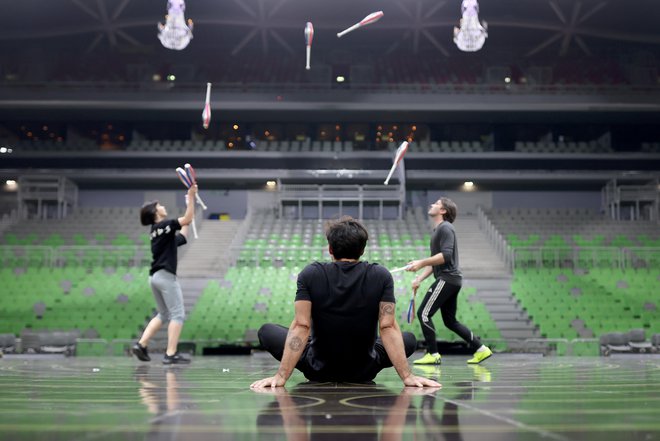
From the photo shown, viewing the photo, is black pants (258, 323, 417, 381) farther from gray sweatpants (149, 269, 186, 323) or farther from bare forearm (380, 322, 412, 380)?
gray sweatpants (149, 269, 186, 323)

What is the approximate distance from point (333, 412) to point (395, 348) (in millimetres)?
1292

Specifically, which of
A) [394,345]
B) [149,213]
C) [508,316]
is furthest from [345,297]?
[508,316]

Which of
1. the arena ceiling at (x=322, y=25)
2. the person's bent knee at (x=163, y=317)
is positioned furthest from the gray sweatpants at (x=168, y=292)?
the arena ceiling at (x=322, y=25)

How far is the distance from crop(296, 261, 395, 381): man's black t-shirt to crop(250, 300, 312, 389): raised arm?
10 centimetres

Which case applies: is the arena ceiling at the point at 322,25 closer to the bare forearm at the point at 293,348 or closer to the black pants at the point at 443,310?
the black pants at the point at 443,310

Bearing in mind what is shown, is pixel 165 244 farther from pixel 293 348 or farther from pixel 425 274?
pixel 293 348

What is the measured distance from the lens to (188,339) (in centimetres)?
1355

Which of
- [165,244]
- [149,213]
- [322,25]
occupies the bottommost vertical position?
[165,244]

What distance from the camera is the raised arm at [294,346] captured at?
3.74 m

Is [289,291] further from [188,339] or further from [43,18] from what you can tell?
[43,18]

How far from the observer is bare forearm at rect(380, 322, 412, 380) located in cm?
381

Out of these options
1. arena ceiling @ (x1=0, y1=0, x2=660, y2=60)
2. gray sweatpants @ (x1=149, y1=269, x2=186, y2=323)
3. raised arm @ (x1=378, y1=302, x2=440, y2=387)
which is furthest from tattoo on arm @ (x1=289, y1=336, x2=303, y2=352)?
arena ceiling @ (x1=0, y1=0, x2=660, y2=60)

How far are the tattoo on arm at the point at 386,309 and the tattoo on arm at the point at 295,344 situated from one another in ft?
1.63

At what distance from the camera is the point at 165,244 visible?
23.7 feet
